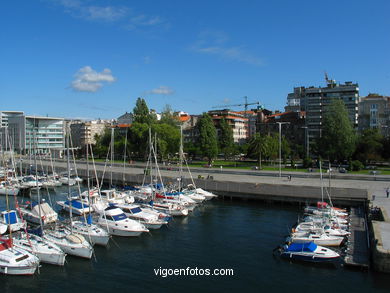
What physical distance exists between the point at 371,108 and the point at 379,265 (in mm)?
111401

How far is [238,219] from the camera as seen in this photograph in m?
47.1

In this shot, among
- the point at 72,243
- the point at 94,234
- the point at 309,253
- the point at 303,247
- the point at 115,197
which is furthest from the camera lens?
the point at 115,197

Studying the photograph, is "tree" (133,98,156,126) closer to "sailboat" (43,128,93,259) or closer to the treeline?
the treeline

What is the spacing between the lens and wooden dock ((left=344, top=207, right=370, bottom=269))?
29516 millimetres

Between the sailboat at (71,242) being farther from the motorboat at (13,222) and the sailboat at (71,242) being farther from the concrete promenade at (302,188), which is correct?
the concrete promenade at (302,188)

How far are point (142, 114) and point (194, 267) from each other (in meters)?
102

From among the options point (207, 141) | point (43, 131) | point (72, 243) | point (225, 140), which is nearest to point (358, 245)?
point (72, 243)

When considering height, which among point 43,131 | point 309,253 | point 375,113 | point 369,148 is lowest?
point 309,253

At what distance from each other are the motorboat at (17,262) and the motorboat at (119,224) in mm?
9316

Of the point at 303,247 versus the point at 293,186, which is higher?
the point at 293,186

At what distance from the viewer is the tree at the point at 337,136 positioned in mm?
91750

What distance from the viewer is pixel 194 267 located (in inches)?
1202

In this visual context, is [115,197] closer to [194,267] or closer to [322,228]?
[194,267]

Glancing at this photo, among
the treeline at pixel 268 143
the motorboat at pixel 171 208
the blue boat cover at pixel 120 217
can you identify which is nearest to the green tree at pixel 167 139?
the treeline at pixel 268 143
